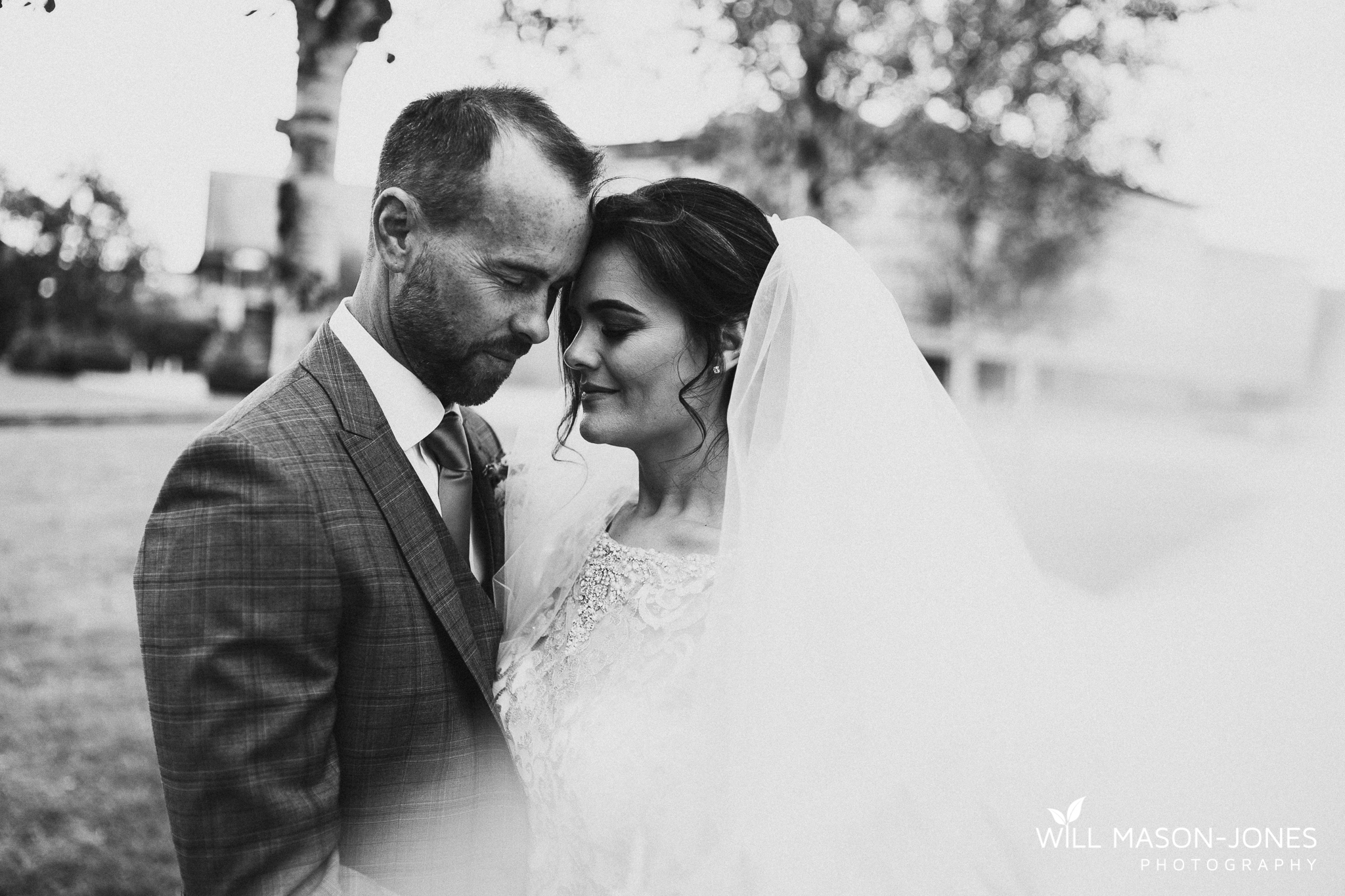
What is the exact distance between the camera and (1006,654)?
2.09 meters

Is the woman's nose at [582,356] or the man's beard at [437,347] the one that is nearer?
the man's beard at [437,347]

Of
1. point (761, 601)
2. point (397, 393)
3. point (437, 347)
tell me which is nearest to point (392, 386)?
point (397, 393)

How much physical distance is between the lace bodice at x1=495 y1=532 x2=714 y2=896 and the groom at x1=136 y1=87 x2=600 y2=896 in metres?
0.10

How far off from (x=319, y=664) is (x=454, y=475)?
0.67m

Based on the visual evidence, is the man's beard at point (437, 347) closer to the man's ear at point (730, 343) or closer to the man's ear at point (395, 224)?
the man's ear at point (395, 224)

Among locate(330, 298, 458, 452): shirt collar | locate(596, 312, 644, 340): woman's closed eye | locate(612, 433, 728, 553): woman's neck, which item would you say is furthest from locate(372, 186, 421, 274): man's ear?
locate(612, 433, 728, 553): woman's neck

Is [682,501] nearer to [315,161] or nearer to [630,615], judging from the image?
[630,615]

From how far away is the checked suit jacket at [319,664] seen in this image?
180cm

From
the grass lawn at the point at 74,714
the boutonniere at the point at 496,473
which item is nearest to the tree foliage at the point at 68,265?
the grass lawn at the point at 74,714

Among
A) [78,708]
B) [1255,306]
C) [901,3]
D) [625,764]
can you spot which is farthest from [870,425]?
[1255,306]

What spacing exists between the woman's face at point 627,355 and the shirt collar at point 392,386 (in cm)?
39

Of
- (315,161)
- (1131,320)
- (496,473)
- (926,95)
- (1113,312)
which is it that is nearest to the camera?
(496,473)

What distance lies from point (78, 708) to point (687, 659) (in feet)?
16.8

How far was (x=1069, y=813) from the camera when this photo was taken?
6.96 ft
